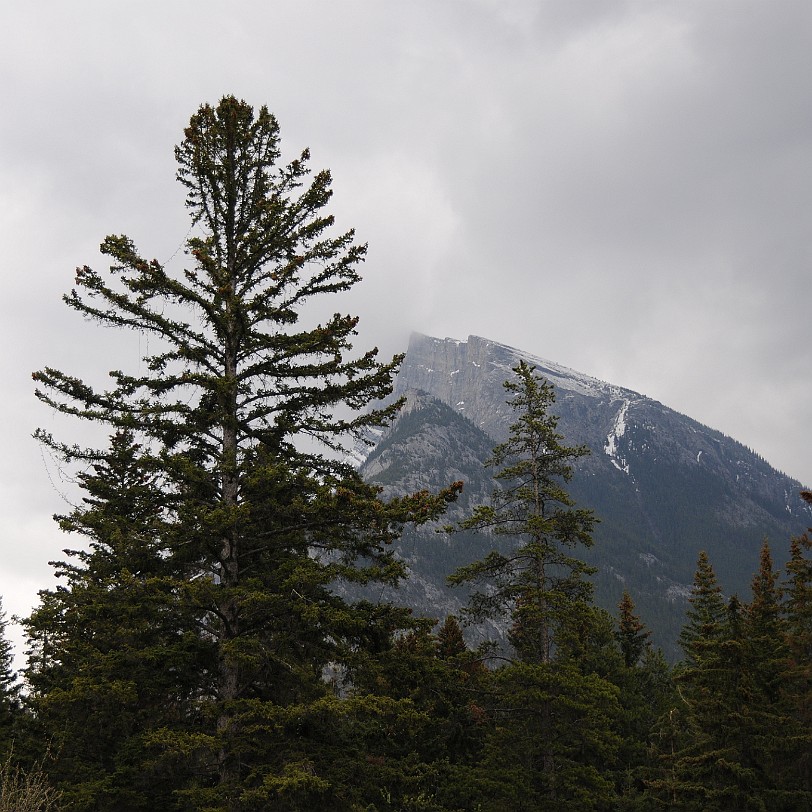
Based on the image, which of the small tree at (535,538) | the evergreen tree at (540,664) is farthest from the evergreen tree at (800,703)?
the small tree at (535,538)

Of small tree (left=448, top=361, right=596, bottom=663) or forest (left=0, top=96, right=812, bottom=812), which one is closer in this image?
forest (left=0, top=96, right=812, bottom=812)

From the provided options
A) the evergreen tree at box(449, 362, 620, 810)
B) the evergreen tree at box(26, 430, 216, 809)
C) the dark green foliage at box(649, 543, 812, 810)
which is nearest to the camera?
the evergreen tree at box(26, 430, 216, 809)

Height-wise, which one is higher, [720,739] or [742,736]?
[742,736]

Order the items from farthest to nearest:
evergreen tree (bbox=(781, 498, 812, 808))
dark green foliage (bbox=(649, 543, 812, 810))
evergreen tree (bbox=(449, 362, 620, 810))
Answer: dark green foliage (bbox=(649, 543, 812, 810)) → evergreen tree (bbox=(781, 498, 812, 808)) → evergreen tree (bbox=(449, 362, 620, 810))

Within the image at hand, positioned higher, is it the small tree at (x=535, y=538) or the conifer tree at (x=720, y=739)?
the small tree at (x=535, y=538)

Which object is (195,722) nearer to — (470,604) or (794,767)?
(470,604)

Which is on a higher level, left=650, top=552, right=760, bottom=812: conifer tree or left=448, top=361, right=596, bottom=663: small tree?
left=448, top=361, right=596, bottom=663: small tree

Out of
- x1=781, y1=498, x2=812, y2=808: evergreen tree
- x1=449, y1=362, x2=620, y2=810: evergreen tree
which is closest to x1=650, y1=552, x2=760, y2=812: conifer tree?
x1=781, y1=498, x2=812, y2=808: evergreen tree

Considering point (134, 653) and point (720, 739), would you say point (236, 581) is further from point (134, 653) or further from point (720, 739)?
point (720, 739)

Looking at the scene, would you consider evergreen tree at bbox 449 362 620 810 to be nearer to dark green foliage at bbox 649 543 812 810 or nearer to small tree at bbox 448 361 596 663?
small tree at bbox 448 361 596 663

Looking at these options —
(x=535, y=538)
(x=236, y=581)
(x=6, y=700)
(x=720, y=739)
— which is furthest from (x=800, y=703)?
(x=6, y=700)

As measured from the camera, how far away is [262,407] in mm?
12711

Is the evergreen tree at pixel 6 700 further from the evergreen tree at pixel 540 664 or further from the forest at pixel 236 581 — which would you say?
the evergreen tree at pixel 540 664

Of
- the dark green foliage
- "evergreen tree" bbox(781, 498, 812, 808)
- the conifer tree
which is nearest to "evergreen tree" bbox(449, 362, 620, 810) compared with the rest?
the conifer tree
